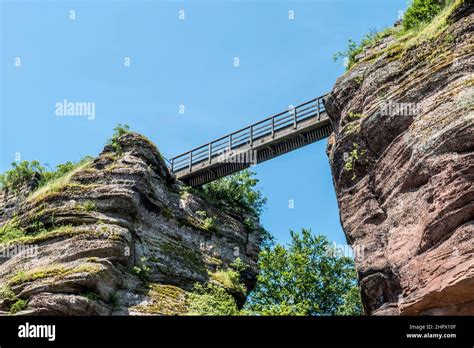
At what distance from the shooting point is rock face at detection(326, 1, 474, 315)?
16.1 metres

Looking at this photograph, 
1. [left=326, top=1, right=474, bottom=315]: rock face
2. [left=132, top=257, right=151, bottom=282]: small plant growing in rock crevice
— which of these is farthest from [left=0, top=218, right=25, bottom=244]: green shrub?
[left=326, top=1, right=474, bottom=315]: rock face

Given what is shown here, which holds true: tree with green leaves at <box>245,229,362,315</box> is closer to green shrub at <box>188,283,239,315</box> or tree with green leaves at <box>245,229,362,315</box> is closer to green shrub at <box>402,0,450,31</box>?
green shrub at <box>188,283,239,315</box>

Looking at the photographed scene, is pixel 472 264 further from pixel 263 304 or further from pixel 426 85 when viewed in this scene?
pixel 263 304

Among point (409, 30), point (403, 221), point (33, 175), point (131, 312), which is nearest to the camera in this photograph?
point (403, 221)

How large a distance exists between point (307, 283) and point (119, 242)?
10.1 m

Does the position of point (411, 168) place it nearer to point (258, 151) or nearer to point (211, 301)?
point (211, 301)

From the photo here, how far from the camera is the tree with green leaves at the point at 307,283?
3117 cm

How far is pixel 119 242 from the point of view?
87.1 ft

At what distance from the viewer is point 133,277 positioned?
26.5 meters

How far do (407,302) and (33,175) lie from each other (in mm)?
22516

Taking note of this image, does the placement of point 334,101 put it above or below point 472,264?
above

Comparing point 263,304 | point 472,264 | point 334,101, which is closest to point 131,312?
point 263,304

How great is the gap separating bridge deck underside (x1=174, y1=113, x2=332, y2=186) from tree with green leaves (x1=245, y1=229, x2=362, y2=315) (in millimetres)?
4808

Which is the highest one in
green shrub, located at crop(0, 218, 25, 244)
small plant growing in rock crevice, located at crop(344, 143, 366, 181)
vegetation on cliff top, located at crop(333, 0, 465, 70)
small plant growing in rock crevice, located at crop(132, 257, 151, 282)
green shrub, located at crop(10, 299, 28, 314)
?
vegetation on cliff top, located at crop(333, 0, 465, 70)
